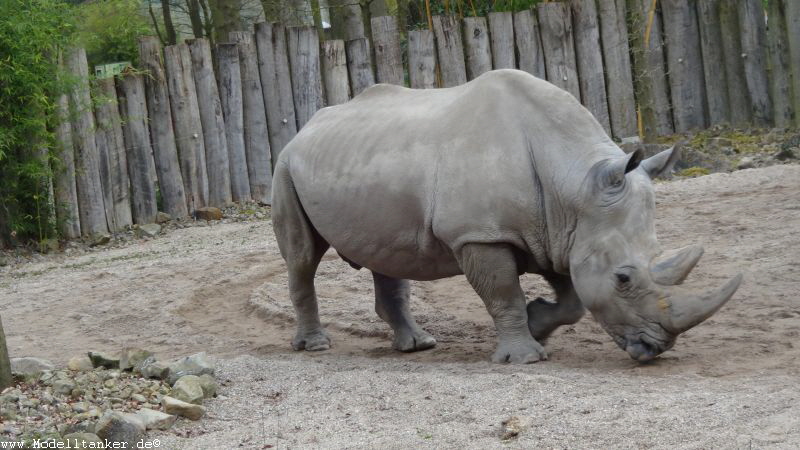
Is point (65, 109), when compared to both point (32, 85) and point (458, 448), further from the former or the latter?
point (458, 448)

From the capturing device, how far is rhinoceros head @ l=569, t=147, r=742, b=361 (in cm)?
589

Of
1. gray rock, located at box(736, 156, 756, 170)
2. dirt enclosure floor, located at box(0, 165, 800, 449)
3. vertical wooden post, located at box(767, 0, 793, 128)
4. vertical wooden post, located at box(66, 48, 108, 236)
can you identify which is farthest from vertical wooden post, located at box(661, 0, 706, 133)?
vertical wooden post, located at box(66, 48, 108, 236)

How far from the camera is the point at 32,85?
11.4 meters

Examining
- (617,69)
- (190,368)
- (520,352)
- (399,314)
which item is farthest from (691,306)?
(617,69)

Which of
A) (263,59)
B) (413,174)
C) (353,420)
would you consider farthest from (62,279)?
(353,420)

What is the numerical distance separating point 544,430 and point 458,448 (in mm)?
367

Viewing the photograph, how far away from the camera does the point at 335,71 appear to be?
42.6 feet

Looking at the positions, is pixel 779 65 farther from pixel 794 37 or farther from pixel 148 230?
pixel 148 230

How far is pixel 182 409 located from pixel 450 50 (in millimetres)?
8327

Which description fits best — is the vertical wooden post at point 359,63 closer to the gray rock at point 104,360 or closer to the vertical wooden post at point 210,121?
the vertical wooden post at point 210,121

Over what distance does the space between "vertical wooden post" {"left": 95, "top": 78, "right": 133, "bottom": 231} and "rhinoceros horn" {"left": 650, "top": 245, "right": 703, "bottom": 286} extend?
24.3 feet

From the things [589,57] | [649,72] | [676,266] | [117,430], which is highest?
[589,57]

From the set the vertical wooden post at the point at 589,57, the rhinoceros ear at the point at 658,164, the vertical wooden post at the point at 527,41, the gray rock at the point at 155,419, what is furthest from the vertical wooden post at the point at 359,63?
the gray rock at the point at 155,419

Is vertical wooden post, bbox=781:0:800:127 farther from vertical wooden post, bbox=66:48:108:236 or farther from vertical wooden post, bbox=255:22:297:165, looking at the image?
vertical wooden post, bbox=66:48:108:236
